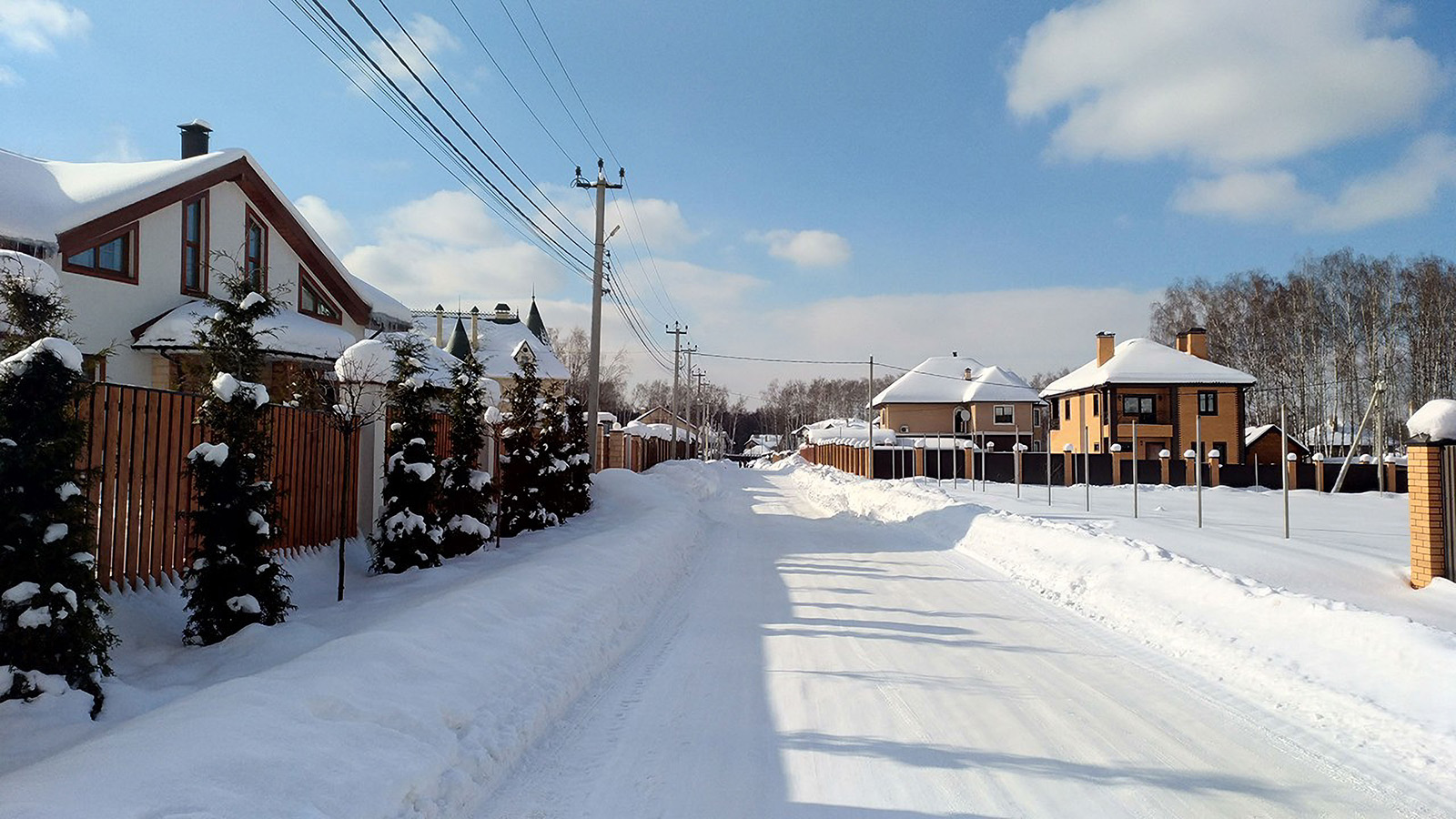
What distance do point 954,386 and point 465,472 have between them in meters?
58.7

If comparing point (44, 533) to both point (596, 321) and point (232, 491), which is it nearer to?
point (232, 491)

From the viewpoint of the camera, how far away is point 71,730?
440 cm

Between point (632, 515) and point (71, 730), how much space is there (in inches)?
481

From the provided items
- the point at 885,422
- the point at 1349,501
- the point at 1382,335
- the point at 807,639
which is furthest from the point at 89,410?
the point at 885,422

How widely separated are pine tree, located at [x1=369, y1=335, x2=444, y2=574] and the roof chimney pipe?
12970 mm

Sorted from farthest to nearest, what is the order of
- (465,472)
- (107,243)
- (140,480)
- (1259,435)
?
(1259,435)
(107,243)
(465,472)
(140,480)

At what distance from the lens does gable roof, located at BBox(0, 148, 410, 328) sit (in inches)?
446

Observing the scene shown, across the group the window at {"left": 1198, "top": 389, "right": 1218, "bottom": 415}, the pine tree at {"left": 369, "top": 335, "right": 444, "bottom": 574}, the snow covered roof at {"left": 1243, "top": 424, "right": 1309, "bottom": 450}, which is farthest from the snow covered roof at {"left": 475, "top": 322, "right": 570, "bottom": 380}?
the snow covered roof at {"left": 1243, "top": 424, "right": 1309, "bottom": 450}

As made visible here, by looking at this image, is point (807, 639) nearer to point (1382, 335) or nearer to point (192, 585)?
point (192, 585)

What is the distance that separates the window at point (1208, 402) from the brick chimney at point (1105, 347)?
5217 mm

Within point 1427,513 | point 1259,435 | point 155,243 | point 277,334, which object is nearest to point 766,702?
point 1427,513

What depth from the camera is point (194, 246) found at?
14680 millimetres

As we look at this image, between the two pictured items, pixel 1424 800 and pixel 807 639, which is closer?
pixel 1424 800

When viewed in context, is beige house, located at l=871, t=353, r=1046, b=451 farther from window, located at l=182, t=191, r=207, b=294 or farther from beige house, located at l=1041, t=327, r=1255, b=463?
window, located at l=182, t=191, r=207, b=294
